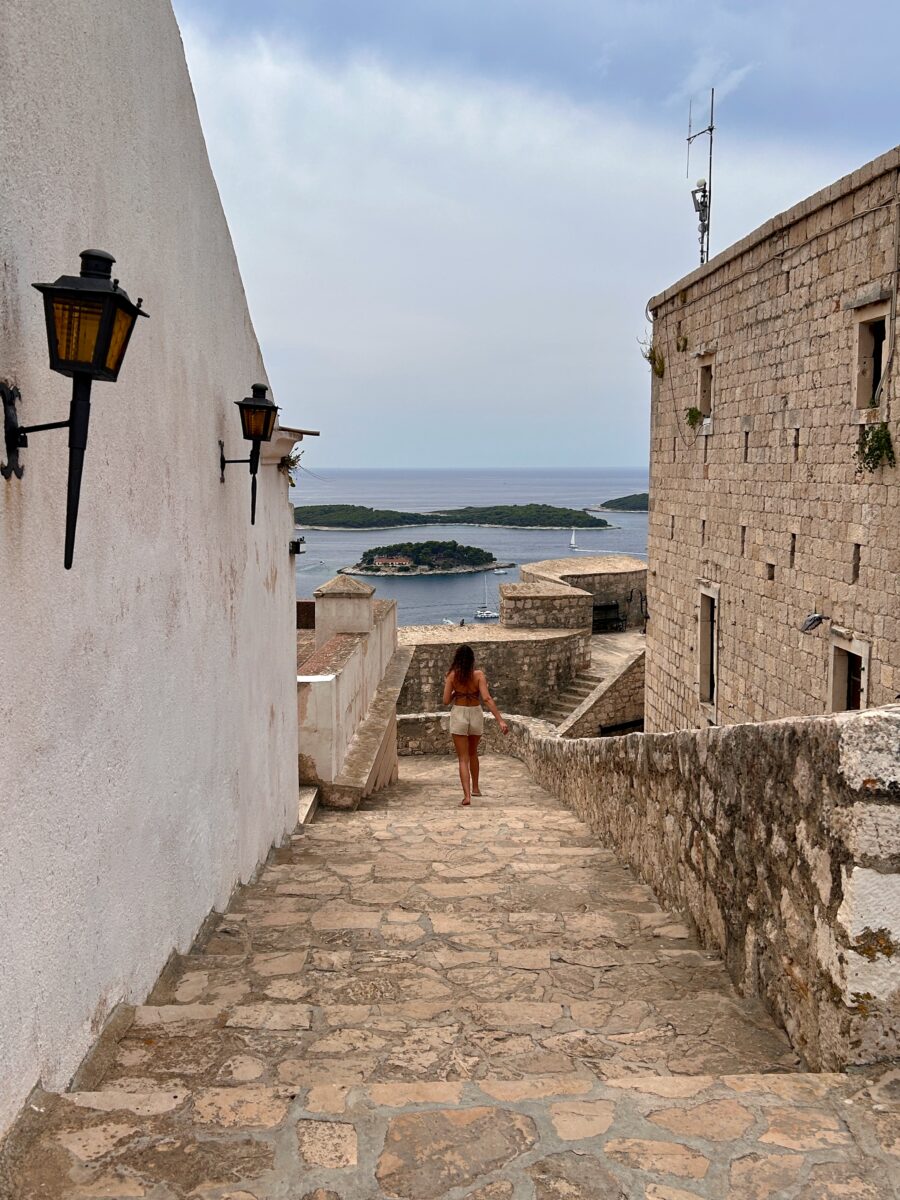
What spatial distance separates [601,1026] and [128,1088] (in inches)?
62.4

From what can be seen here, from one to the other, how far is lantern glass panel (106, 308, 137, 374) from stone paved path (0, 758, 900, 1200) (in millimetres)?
1934

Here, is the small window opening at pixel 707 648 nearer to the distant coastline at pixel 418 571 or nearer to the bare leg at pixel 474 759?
the bare leg at pixel 474 759

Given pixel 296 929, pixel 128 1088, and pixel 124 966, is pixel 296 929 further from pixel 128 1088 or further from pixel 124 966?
pixel 128 1088

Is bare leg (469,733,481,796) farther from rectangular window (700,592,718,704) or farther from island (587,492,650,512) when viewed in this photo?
island (587,492,650,512)

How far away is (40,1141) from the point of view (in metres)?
2.49

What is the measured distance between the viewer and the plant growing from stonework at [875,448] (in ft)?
29.0

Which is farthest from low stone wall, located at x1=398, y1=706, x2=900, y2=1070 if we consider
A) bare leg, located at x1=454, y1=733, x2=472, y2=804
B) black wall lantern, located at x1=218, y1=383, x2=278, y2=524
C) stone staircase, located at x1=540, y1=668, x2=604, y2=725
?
stone staircase, located at x1=540, y1=668, x2=604, y2=725

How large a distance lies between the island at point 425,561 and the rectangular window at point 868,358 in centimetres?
7680

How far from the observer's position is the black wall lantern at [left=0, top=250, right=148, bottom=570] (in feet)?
8.05

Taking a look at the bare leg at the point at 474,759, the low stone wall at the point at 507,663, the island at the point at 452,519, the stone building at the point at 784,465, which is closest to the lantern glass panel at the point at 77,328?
the bare leg at the point at 474,759

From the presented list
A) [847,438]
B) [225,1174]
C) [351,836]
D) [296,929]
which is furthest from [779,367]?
[225,1174]

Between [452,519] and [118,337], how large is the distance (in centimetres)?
15237

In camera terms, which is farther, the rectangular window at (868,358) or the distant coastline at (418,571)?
the distant coastline at (418,571)

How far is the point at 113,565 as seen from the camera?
3.42 m
